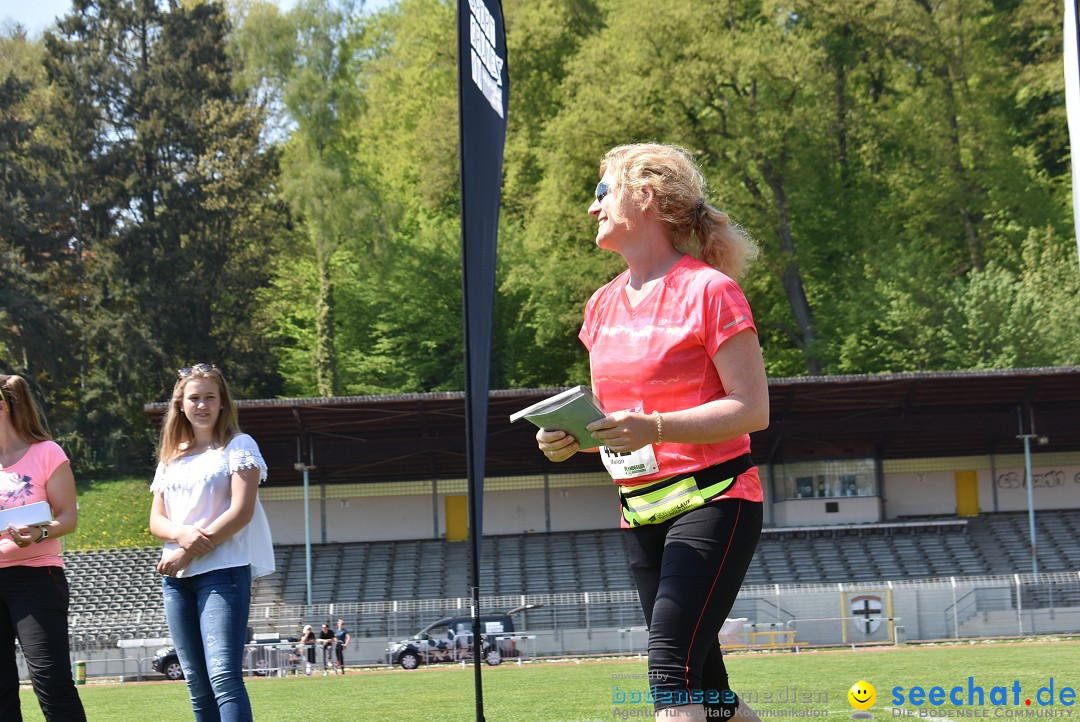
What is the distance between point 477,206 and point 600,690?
313 inches

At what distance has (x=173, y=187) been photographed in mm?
53500

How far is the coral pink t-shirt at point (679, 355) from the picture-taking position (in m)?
3.95

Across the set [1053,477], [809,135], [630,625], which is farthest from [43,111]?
[1053,477]

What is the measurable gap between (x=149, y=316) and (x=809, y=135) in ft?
86.4

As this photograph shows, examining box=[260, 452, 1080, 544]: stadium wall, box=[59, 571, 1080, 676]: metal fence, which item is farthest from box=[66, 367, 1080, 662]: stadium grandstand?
box=[59, 571, 1080, 676]: metal fence

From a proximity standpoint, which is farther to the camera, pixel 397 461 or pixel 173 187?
pixel 173 187

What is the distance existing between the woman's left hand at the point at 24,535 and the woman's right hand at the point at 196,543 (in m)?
0.80

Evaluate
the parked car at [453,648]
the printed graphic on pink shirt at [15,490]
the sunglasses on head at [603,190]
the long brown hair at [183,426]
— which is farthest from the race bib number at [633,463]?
the parked car at [453,648]

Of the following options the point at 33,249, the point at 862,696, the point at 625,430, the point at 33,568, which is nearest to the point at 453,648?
the point at 862,696

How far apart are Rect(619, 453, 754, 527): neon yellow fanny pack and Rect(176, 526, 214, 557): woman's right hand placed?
224 cm

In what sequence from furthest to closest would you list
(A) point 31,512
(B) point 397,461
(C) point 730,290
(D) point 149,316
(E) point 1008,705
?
1. (D) point 149,316
2. (B) point 397,461
3. (E) point 1008,705
4. (A) point 31,512
5. (C) point 730,290

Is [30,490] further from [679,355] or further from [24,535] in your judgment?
[679,355]

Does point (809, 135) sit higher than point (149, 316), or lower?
higher

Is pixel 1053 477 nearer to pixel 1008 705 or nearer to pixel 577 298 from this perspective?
pixel 577 298
